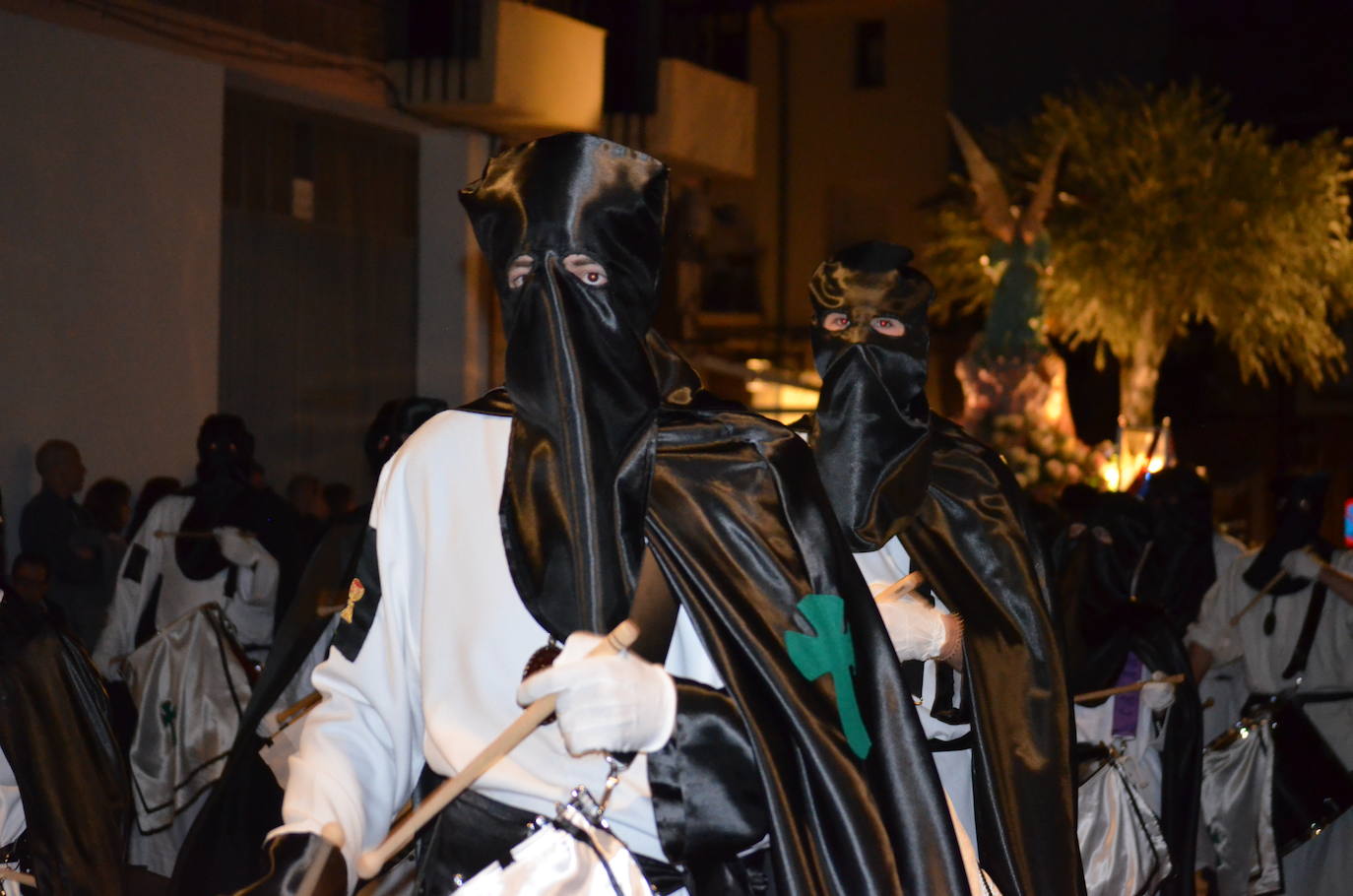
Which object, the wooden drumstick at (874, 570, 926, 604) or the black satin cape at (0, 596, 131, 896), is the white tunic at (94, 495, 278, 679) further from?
the wooden drumstick at (874, 570, 926, 604)

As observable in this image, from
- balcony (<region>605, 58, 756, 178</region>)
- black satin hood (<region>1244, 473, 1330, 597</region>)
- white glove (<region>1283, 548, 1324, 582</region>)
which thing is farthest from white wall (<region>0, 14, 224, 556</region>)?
white glove (<region>1283, 548, 1324, 582</region>)

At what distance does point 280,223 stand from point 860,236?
15660 millimetres

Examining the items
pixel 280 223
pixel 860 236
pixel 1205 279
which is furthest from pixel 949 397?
pixel 280 223

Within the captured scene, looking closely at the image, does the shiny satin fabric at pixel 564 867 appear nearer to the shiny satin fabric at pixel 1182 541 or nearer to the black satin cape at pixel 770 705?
the black satin cape at pixel 770 705

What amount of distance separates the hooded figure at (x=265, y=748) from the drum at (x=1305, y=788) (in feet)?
11.9

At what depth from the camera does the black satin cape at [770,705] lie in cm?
272

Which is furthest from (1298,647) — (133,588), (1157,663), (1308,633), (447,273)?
(447,273)

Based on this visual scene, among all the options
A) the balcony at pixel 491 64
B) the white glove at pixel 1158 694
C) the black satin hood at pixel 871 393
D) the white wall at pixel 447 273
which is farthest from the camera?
the white wall at pixel 447 273

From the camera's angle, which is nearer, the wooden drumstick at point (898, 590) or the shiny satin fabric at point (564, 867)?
the shiny satin fabric at point (564, 867)

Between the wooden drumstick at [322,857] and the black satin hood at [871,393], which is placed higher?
the black satin hood at [871,393]

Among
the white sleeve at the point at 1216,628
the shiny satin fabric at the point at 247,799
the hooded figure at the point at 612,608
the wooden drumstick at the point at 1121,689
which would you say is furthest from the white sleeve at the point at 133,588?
the hooded figure at the point at 612,608

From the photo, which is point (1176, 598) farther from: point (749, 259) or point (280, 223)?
point (749, 259)

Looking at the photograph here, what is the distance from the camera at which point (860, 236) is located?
27.8m

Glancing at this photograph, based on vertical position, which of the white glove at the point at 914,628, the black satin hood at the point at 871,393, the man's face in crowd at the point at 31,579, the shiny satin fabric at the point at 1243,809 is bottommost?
the shiny satin fabric at the point at 1243,809
